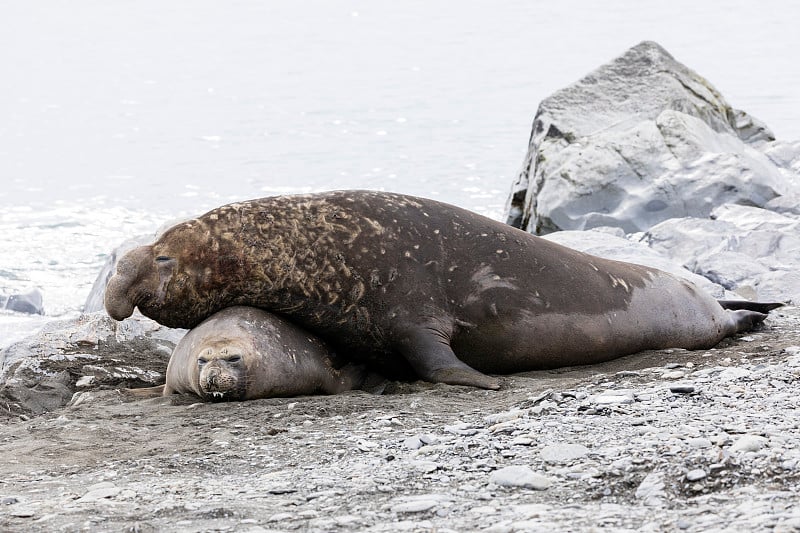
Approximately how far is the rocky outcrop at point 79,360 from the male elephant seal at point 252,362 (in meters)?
0.95

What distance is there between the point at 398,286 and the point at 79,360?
7.43 ft

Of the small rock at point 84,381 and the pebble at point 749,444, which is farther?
the small rock at point 84,381

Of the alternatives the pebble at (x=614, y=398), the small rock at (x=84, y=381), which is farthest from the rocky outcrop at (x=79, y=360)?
the pebble at (x=614, y=398)

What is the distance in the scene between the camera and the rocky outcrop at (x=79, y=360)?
6.74 meters

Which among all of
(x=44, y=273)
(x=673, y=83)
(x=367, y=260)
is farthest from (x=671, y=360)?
(x=44, y=273)

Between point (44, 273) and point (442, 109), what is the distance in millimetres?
10434

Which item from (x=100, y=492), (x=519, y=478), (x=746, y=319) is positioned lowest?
(x=100, y=492)

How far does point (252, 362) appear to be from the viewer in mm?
5633

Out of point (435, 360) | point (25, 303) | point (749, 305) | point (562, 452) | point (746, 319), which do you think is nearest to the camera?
point (562, 452)

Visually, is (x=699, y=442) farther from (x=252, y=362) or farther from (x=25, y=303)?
(x=25, y=303)

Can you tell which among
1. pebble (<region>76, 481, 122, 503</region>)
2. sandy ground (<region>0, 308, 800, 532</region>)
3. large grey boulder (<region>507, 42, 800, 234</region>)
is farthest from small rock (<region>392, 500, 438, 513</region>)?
large grey boulder (<region>507, 42, 800, 234</region>)

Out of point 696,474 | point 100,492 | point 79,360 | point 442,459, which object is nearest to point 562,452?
point 442,459

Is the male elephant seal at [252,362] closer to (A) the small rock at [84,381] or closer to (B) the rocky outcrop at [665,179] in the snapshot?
(A) the small rock at [84,381]

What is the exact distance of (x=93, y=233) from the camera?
14953 millimetres
